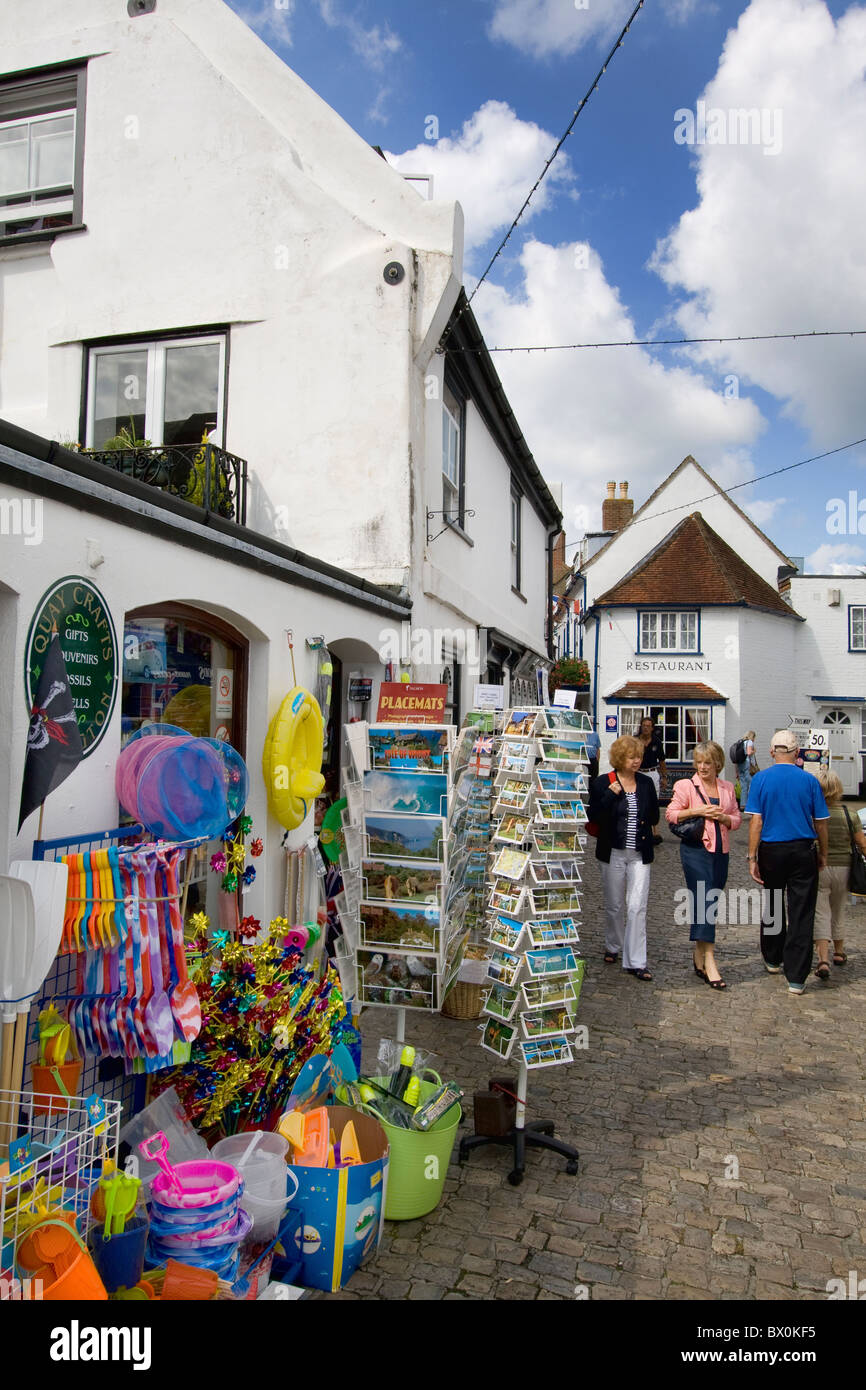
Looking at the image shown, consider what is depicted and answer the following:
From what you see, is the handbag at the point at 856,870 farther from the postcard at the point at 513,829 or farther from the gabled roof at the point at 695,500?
the gabled roof at the point at 695,500

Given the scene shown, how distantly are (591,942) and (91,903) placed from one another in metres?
6.17

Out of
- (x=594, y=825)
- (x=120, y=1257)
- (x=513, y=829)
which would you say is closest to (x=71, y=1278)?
(x=120, y=1257)

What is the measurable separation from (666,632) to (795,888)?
1832cm

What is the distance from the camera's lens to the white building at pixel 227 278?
7508mm

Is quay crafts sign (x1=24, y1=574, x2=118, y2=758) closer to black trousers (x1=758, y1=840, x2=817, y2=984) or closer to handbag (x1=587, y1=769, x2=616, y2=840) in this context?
handbag (x1=587, y1=769, x2=616, y2=840)

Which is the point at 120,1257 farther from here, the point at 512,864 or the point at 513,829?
the point at 513,829

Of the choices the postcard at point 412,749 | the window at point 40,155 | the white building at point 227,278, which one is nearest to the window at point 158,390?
the white building at point 227,278

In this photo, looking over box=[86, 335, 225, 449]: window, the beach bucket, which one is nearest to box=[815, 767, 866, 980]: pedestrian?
the beach bucket

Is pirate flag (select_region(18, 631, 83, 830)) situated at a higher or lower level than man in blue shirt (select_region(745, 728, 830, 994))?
higher

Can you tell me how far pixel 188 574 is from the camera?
4.35 meters

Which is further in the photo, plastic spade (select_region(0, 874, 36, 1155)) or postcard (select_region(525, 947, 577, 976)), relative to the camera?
postcard (select_region(525, 947, 577, 976))

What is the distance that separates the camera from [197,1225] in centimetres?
276

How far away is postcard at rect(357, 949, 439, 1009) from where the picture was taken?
4.78m

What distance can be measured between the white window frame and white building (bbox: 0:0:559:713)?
55.9 feet
